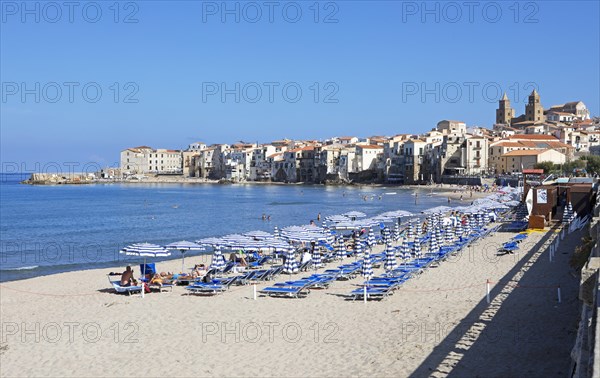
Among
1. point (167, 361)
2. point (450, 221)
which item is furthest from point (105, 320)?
point (450, 221)

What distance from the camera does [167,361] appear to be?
9.40 metres

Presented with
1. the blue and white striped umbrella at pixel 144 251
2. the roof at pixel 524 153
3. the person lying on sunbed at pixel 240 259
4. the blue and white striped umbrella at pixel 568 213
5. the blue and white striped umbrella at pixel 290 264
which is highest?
the roof at pixel 524 153

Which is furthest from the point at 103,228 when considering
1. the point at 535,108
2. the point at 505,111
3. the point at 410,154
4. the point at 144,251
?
the point at 505,111

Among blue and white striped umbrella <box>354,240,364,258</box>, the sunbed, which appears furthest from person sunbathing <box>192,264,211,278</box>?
blue and white striped umbrella <box>354,240,364,258</box>

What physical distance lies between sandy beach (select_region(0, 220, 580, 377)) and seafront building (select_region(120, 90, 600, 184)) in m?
66.5

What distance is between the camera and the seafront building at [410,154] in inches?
3295

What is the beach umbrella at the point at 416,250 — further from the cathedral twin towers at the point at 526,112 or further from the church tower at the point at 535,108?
the church tower at the point at 535,108

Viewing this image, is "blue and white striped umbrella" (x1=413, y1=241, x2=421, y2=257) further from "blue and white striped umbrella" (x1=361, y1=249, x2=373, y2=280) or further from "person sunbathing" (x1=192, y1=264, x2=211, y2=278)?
"person sunbathing" (x1=192, y1=264, x2=211, y2=278)

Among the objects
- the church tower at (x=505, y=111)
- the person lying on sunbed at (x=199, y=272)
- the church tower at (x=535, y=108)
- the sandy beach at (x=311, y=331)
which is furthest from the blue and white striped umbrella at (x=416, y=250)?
the church tower at (x=505, y=111)

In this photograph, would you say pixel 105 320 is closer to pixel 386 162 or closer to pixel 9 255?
pixel 9 255

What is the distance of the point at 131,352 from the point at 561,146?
80612 mm

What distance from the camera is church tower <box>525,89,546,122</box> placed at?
120706 mm

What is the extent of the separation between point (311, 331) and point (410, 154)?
83939 millimetres

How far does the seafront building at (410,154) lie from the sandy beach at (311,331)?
66476 mm
